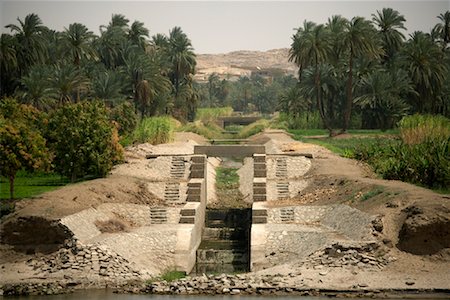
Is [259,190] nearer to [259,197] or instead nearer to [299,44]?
[259,197]

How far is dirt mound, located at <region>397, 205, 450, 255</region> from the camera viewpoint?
24372 mm

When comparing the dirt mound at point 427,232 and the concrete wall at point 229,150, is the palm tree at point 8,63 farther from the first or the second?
the dirt mound at point 427,232

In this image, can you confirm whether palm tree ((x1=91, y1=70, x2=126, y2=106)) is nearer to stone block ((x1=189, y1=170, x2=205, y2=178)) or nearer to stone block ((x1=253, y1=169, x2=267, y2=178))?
stone block ((x1=189, y1=170, x2=205, y2=178))

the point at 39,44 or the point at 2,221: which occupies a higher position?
the point at 39,44

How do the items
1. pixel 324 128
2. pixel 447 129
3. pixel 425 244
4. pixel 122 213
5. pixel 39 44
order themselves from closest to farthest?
pixel 425 244
pixel 122 213
pixel 447 129
pixel 39 44
pixel 324 128

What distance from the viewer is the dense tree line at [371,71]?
63531 millimetres

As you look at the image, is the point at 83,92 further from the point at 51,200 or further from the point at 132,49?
the point at 51,200

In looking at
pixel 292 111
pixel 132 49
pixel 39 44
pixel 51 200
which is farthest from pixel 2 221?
pixel 292 111

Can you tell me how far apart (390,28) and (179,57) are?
2589cm

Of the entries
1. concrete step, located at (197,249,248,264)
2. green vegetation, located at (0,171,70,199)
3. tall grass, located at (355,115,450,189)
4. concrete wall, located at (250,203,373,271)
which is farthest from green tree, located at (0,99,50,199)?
tall grass, located at (355,115,450,189)

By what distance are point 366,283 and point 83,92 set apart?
4544 centimetres

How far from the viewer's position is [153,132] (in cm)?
5047

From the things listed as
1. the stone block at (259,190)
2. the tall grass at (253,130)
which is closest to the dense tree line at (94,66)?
the tall grass at (253,130)

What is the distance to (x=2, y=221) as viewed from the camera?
1033 inches
